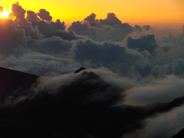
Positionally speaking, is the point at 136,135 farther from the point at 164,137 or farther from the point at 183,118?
the point at 183,118

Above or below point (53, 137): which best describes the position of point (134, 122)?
below

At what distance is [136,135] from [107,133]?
30935 mm

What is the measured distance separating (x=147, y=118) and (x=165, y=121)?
1025 inches

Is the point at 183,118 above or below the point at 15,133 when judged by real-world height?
below

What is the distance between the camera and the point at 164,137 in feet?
511

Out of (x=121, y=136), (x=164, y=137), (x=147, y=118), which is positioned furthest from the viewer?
(x=147, y=118)

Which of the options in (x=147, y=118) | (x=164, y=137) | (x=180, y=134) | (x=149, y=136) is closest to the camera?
(x=180, y=134)

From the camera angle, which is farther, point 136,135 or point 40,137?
point 40,137

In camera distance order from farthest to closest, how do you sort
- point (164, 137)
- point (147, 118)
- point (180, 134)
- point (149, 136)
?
point (147, 118) → point (149, 136) → point (164, 137) → point (180, 134)

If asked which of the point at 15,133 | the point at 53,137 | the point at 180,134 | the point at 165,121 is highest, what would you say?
the point at 15,133

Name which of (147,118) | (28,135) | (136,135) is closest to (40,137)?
(28,135)

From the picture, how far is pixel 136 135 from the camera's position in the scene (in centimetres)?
17688

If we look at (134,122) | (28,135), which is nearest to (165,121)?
(134,122)

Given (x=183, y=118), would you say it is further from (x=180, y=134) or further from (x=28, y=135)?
(x=28, y=135)
